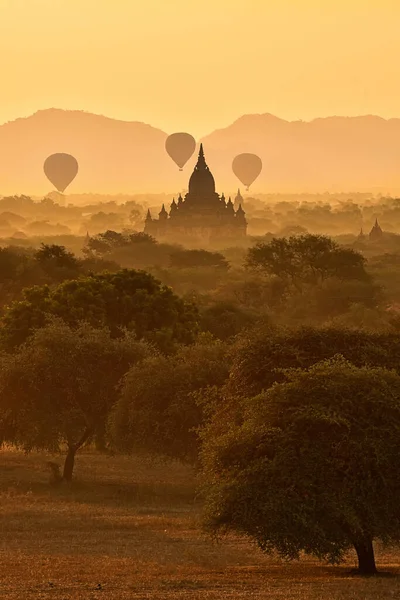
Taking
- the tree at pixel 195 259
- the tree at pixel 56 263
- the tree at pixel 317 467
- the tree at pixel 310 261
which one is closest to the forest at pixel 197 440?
the tree at pixel 317 467

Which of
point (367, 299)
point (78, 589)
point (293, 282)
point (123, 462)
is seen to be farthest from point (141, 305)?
point (293, 282)

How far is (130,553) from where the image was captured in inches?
1382

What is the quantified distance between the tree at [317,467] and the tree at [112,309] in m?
30.8

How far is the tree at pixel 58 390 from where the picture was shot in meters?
51.2

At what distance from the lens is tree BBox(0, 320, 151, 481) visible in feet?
168

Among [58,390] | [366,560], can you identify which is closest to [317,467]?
[366,560]

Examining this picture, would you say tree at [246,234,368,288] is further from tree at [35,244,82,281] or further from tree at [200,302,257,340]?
tree at [200,302,257,340]

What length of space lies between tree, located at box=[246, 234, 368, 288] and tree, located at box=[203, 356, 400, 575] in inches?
3991

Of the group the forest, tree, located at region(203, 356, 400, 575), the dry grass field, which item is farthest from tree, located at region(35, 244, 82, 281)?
tree, located at region(203, 356, 400, 575)

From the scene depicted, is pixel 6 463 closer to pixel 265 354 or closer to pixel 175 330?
pixel 175 330

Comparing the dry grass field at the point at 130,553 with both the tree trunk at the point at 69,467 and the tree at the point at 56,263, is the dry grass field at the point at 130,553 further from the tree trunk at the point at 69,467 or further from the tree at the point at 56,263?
the tree at the point at 56,263

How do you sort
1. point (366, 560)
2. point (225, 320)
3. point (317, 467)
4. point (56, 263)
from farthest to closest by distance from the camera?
point (56, 263), point (225, 320), point (366, 560), point (317, 467)

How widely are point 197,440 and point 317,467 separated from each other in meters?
16.2

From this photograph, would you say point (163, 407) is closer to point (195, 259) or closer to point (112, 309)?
point (112, 309)
